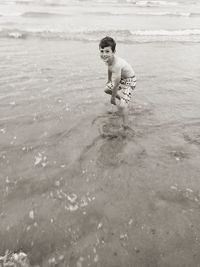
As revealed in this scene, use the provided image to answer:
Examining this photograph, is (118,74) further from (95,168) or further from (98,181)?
(98,181)

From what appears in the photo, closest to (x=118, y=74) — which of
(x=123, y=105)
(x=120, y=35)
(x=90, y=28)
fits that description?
(x=123, y=105)

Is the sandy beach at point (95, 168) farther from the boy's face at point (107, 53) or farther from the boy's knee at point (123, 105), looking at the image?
the boy's face at point (107, 53)

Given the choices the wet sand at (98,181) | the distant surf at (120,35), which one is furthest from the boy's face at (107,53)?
the distant surf at (120,35)

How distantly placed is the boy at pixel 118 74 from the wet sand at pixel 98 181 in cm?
49

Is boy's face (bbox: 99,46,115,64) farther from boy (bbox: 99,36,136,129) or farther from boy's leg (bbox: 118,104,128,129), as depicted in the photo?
boy's leg (bbox: 118,104,128,129)

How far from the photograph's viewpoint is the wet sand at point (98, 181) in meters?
3.00

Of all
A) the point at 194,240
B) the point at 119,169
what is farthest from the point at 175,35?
the point at 194,240

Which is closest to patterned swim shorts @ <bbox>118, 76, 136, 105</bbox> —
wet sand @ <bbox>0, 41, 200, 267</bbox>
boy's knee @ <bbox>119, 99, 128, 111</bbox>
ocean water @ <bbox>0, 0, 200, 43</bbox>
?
boy's knee @ <bbox>119, 99, 128, 111</bbox>

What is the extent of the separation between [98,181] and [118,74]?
1.88m

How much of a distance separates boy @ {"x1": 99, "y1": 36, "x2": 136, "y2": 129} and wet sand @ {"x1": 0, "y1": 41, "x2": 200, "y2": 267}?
488 millimetres

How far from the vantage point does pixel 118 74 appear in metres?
4.93

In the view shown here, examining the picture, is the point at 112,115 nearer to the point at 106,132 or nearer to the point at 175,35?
the point at 106,132

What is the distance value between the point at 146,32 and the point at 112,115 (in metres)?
11.4

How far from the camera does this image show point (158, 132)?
535 cm
